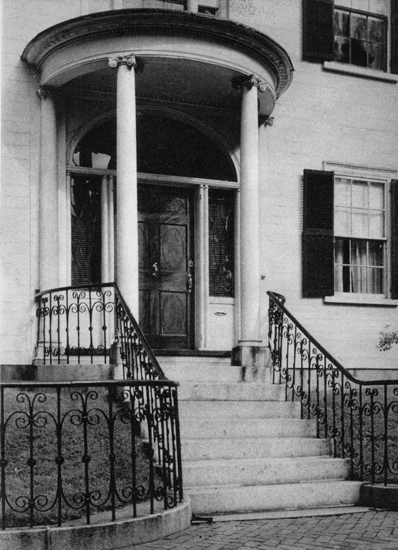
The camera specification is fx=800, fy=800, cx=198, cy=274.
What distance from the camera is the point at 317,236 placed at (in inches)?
463

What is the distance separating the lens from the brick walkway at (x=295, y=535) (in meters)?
5.73

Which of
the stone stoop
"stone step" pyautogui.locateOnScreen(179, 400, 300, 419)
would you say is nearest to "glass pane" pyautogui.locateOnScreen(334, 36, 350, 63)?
the stone stoop

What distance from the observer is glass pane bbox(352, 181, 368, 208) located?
12250mm

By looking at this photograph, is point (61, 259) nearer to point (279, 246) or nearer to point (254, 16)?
point (279, 246)

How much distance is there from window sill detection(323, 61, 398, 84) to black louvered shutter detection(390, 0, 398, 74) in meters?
0.15

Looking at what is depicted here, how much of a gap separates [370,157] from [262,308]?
3029 mm

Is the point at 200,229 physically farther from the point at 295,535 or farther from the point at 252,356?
the point at 295,535

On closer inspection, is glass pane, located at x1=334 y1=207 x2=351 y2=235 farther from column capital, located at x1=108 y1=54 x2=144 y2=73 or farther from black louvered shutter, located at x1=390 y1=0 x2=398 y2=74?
column capital, located at x1=108 y1=54 x2=144 y2=73

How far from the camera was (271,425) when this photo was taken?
8.27m

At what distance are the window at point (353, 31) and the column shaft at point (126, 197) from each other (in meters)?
3.75

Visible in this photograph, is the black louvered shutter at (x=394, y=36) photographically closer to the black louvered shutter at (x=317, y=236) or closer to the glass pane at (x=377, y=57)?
the glass pane at (x=377, y=57)

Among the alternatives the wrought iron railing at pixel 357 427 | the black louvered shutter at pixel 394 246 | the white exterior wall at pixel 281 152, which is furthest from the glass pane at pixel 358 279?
the wrought iron railing at pixel 357 427

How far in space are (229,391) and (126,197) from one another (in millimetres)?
2494

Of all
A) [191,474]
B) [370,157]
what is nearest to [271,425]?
[191,474]
